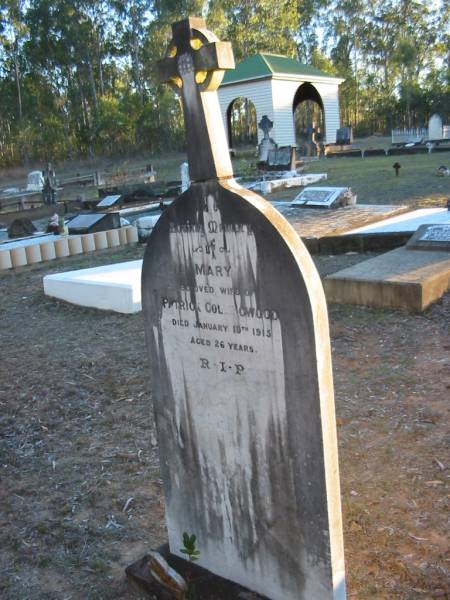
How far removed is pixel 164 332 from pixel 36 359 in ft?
11.2

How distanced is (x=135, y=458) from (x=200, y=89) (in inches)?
92.2

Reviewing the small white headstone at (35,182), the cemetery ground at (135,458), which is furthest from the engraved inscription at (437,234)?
the small white headstone at (35,182)

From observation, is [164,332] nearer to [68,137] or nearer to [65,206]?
[65,206]

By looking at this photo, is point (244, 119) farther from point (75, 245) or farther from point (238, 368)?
point (238, 368)

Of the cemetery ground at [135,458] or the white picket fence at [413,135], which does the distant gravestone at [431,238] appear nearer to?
the cemetery ground at [135,458]

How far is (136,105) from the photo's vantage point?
43281 mm

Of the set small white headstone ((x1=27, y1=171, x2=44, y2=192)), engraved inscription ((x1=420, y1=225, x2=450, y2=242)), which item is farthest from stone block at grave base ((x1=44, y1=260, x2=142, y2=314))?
small white headstone ((x1=27, y1=171, x2=44, y2=192))

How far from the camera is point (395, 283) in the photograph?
5.88 metres

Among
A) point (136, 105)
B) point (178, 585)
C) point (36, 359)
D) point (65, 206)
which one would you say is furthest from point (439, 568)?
point (136, 105)

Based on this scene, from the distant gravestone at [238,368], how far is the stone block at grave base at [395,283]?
3668 mm

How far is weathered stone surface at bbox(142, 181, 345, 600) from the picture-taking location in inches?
87.2

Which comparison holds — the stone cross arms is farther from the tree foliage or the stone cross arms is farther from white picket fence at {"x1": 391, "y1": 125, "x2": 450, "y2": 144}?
the tree foliage

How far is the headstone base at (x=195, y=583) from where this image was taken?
102 inches

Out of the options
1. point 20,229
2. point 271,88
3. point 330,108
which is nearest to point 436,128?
point 330,108
